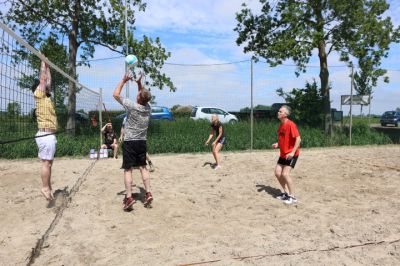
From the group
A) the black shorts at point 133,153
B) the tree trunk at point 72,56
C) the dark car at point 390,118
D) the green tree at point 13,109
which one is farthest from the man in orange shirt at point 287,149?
the dark car at point 390,118

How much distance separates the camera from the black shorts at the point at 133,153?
16.5 ft

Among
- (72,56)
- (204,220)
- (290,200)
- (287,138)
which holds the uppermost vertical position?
(72,56)

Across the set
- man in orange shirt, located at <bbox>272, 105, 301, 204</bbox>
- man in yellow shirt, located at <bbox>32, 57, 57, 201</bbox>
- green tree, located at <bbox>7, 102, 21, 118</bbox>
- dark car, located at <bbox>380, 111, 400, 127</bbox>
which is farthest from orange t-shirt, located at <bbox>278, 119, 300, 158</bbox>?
dark car, located at <bbox>380, 111, 400, 127</bbox>

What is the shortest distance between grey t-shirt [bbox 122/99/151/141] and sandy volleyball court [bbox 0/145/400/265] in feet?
3.42

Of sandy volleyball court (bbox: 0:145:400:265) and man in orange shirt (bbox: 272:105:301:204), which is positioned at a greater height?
man in orange shirt (bbox: 272:105:301:204)

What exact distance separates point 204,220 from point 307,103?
34.4 ft

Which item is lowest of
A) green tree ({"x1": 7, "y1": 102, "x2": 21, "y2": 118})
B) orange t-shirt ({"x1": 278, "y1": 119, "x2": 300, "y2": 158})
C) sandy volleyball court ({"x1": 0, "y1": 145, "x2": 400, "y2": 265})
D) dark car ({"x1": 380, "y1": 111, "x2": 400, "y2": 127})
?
sandy volleyball court ({"x1": 0, "y1": 145, "x2": 400, "y2": 265})

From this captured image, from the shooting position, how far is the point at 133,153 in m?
5.05

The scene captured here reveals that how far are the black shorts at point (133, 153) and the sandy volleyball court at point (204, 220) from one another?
650 mm

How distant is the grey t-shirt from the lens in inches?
197

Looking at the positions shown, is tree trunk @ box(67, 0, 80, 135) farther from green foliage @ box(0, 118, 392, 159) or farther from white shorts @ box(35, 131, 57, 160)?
white shorts @ box(35, 131, 57, 160)

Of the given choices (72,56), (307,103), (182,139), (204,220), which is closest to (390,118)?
(307,103)

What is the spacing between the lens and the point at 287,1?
45.8 feet

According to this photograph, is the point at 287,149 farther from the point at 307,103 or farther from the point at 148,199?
the point at 307,103
